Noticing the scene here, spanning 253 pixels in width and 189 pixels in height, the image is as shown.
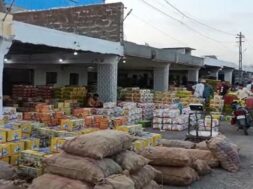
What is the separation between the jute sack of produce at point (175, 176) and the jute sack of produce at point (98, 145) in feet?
4.82

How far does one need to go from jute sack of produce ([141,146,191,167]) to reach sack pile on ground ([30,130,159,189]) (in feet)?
3.35

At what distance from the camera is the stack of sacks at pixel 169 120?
1483 cm

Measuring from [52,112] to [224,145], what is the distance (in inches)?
213

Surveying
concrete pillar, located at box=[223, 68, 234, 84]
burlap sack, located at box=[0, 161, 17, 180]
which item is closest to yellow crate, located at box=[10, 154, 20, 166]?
burlap sack, located at box=[0, 161, 17, 180]

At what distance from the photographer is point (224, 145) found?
28.3 feet

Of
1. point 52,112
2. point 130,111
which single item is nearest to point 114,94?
point 130,111

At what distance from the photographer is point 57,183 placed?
5352 millimetres

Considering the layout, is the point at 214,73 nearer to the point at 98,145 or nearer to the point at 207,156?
the point at 207,156

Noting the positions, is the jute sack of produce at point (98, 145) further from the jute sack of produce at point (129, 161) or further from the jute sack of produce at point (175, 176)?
the jute sack of produce at point (175, 176)

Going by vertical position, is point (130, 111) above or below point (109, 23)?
below

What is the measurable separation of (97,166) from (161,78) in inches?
656

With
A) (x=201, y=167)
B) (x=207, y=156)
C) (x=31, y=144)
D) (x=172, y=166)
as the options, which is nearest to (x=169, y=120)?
(x=207, y=156)

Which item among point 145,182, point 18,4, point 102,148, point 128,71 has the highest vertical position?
point 18,4

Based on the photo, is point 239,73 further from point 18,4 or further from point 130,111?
point 130,111
